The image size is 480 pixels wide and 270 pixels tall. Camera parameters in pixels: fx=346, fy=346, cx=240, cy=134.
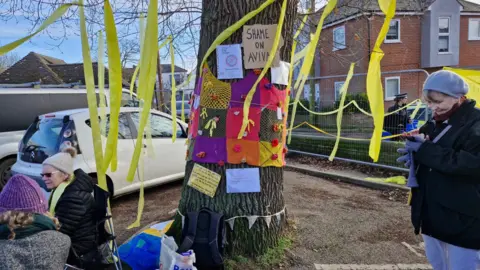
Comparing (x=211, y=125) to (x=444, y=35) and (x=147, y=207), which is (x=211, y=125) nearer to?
(x=147, y=207)

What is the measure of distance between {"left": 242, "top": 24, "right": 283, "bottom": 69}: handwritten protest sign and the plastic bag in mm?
1668

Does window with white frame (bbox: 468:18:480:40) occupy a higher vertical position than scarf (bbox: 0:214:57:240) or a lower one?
higher

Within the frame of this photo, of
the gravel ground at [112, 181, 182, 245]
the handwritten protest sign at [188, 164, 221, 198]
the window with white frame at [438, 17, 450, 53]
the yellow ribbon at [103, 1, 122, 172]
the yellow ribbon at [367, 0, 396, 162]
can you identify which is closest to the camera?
the yellow ribbon at [103, 1, 122, 172]

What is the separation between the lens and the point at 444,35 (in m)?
21.4

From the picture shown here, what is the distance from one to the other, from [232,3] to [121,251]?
8.35ft

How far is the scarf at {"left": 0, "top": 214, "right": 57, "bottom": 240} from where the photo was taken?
1.95 meters

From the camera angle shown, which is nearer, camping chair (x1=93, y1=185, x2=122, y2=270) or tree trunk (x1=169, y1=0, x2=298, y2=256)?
camping chair (x1=93, y1=185, x2=122, y2=270)

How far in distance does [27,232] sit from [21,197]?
9.0 inches

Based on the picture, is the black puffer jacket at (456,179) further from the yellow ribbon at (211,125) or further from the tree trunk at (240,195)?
the yellow ribbon at (211,125)

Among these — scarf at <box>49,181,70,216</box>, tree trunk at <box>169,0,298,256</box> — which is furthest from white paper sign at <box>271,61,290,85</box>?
scarf at <box>49,181,70,216</box>

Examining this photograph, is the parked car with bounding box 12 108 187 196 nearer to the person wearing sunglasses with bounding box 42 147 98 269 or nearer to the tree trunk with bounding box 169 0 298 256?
the person wearing sunglasses with bounding box 42 147 98 269

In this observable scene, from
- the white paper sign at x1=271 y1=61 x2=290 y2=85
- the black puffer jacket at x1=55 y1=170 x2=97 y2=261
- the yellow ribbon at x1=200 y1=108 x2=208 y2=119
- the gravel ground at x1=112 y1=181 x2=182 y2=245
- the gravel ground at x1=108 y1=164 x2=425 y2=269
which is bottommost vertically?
the gravel ground at x1=112 y1=181 x2=182 y2=245

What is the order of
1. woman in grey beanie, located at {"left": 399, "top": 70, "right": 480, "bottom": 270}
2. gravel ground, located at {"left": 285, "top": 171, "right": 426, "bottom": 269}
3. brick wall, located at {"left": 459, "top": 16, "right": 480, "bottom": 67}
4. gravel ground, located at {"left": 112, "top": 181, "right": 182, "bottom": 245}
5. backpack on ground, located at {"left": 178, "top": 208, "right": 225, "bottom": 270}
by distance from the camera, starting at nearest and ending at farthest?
1. woman in grey beanie, located at {"left": 399, "top": 70, "right": 480, "bottom": 270}
2. backpack on ground, located at {"left": 178, "top": 208, "right": 225, "bottom": 270}
3. gravel ground, located at {"left": 285, "top": 171, "right": 426, "bottom": 269}
4. gravel ground, located at {"left": 112, "top": 181, "right": 182, "bottom": 245}
5. brick wall, located at {"left": 459, "top": 16, "right": 480, "bottom": 67}

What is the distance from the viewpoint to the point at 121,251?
329 centimetres
